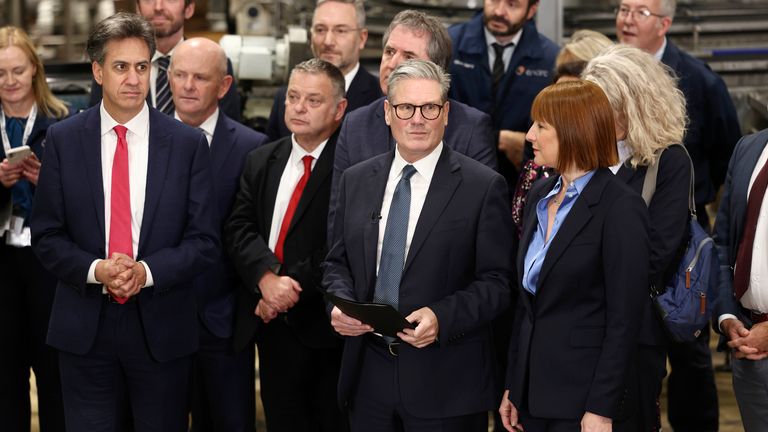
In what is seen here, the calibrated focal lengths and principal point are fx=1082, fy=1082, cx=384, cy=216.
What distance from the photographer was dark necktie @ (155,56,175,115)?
4430 mm

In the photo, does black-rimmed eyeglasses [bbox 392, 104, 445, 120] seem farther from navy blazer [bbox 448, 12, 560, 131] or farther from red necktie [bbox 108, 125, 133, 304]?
navy blazer [bbox 448, 12, 560, 131]

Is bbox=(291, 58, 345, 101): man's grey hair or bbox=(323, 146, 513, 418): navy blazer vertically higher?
bbox=(291, 58, 345, 101): man's grey hair

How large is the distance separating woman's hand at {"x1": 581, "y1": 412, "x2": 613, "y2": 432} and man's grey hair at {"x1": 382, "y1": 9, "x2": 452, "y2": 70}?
5.08 feet

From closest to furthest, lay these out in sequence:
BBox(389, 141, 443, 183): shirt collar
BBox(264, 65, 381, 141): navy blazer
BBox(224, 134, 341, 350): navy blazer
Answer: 1. BBox(389, 141, 443, 183): shirt collar
2. BBox(224, 134, 341, 350): navy blazer
3. BBox(264, 65, 381, 141): navy blazer

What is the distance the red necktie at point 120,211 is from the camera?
337 cm

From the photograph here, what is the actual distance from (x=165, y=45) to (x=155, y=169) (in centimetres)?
148

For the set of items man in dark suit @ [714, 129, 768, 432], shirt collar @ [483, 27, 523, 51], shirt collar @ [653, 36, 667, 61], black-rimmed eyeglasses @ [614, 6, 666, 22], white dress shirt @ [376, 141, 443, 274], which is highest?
black-rimmed eyeglasses @ [614, 6, 666, 22]

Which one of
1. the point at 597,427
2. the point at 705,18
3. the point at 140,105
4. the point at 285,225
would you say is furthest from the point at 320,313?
the point at 705,18

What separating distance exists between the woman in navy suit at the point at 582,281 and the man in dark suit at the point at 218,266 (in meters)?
1.41

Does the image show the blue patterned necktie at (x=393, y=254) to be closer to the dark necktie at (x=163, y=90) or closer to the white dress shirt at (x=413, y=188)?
the white dress shirt at (x=413, y=188)

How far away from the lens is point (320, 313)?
3.88 meters

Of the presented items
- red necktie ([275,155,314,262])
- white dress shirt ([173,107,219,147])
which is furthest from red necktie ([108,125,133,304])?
white dress shirt ([173,107,219,147])

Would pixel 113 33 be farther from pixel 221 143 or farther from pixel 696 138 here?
pixel 696 138

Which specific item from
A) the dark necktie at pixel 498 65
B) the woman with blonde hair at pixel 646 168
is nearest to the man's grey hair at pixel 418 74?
the woman with blonde hair at pixel 646 168
